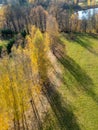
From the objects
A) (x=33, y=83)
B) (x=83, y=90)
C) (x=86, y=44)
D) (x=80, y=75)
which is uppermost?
(x=86, y=44)

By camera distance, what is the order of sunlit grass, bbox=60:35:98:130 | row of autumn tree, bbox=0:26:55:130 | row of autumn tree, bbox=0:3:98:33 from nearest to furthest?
1. row of autumn tree, bbox=0:26:55:130
2. sunlit grass, bbox=60:35:98:130
3. row of autumn tree, bbox=0:3:98:33

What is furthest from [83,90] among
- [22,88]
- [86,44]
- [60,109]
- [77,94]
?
[86,44]

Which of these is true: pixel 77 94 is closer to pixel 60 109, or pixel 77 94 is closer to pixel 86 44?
pixel 60 109

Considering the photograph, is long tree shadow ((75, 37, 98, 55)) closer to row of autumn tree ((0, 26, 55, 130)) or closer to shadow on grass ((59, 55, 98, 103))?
shadow on grass ((59, 55, 98, 103))

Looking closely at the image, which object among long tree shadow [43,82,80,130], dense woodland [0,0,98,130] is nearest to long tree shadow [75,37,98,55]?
dense woodland [0,0,98,130]

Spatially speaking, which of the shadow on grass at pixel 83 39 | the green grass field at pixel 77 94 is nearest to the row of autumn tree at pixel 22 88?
the green grass field at pixel 77 94

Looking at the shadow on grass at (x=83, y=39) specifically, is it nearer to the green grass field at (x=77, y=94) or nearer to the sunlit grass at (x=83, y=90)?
the sunlit grass at (x=83, y=90)

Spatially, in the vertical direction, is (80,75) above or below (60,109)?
above
